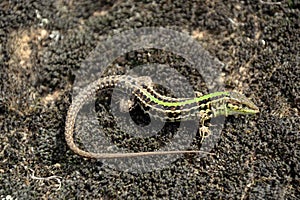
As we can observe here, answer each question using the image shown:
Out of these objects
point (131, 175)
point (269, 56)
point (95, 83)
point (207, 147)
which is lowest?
point (131, 175)

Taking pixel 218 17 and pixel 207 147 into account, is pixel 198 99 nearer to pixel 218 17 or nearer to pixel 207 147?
pixel 207 147

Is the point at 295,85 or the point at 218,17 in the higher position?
the point at 218,17

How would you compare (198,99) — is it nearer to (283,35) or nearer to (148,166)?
(148,166)

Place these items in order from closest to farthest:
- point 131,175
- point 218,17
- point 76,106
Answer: point 131,175
point 76,106
point 218,17

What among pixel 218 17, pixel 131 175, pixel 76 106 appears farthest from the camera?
pixel 218 17

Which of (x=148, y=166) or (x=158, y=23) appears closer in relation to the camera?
(x=148, y=166)

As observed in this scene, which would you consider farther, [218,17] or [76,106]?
[218,17]

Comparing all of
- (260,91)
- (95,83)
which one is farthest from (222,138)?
(95,83)

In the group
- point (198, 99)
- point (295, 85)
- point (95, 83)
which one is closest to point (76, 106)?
point (95, 83)

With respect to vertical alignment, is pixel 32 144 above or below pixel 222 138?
below
